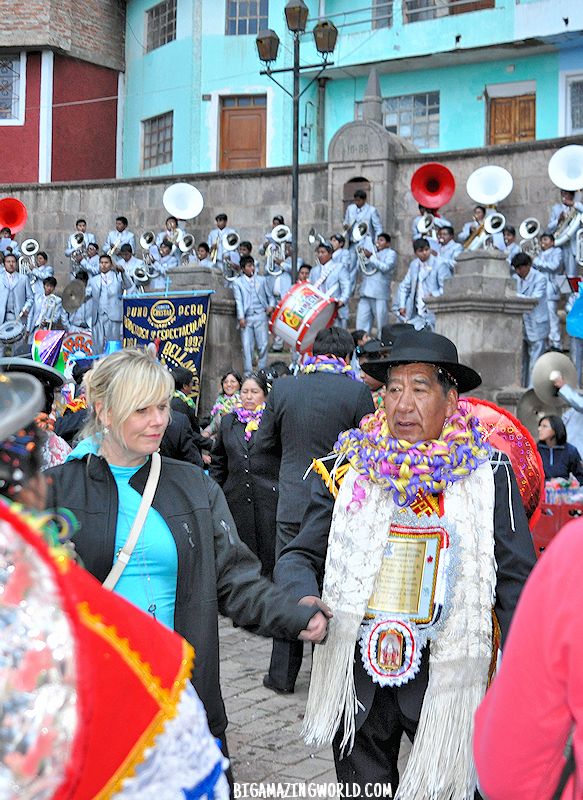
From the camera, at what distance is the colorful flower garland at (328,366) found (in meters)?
6.49

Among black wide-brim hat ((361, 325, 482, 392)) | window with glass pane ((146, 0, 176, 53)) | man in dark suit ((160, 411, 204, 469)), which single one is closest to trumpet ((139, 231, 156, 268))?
window with glass pane ((146, 0, 176, 53))

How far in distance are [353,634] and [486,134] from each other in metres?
24.6

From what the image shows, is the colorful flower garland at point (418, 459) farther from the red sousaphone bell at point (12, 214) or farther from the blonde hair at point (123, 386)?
the red sousaphone bell at point (12, 214)

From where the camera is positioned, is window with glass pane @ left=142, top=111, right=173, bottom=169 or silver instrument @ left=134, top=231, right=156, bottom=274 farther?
window with glass pane @ left=142, top=111, right=173, bottom=169

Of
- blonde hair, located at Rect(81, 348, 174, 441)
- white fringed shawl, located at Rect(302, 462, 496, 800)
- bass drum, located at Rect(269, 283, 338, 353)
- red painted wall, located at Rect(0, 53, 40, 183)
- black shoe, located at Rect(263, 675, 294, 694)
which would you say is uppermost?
red painted wall, located at Rect(0, 53, 40, 183)

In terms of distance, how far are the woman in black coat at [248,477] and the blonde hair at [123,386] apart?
12.9 ft

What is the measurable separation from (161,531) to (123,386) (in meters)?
0.46

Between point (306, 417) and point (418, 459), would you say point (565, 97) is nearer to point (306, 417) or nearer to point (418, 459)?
point (306, 417)

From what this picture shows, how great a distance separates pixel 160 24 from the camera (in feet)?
98.6

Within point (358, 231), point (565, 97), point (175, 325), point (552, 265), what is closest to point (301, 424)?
point (552, 265)

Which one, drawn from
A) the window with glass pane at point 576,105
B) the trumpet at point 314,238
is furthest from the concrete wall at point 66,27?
the window with glass pane at point 576,105

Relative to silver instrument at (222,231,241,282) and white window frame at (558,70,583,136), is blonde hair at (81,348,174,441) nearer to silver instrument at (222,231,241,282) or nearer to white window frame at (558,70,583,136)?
silver instrument at (222,231,241,282)

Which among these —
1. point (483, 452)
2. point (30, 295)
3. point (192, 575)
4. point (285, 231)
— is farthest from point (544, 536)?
point (30, 295)

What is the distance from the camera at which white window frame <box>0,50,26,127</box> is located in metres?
29.5
